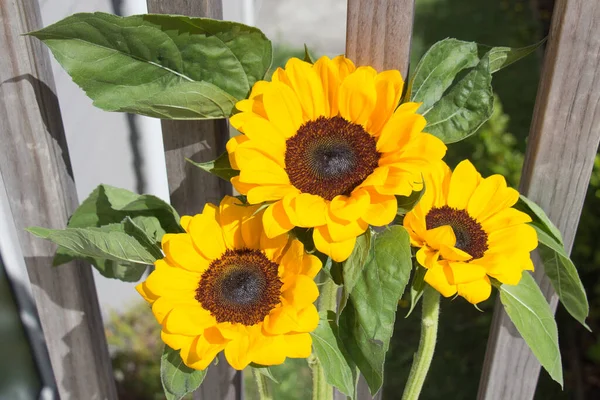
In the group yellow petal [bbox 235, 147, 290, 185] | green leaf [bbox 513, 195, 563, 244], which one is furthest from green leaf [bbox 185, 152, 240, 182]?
green leaf [bbox 513, 195, 563, 244]

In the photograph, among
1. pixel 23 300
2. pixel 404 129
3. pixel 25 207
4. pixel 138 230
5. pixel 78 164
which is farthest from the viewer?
pixel 78 164

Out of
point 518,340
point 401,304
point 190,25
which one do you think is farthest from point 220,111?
point 401,304

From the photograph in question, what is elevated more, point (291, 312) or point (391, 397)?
point (291, 312)

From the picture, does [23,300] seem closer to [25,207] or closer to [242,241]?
[25,207]

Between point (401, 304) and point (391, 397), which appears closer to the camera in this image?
point (391, 397)

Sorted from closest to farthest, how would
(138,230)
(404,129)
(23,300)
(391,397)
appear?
(404,129)
(138,230)
(23,300)
(391,397)

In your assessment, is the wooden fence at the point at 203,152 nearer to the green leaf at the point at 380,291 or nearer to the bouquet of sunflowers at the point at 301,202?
the bouquet of sunflowers at the point at 301,202
